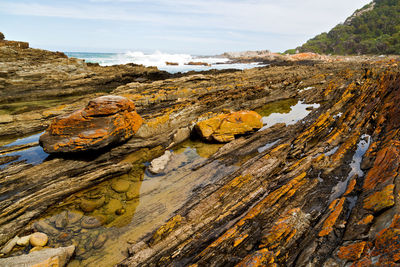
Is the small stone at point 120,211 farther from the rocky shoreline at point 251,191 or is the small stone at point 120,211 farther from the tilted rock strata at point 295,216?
the tilted rock strata at point 295,216

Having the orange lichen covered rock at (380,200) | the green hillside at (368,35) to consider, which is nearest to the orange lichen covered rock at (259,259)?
the orange lichen covered rock at (380,200)

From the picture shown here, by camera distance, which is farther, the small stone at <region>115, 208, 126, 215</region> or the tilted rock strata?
the small stone at <region>115, 208, 126, 215</region>

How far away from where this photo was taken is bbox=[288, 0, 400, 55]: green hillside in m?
92.8

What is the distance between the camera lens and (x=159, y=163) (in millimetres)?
11703

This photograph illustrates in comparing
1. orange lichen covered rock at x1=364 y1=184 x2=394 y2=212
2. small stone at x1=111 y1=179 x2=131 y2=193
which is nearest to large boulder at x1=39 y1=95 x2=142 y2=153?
small stone at x1=111 y1=179 x2=131 y2=193


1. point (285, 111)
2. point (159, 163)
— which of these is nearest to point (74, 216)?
point (159, 163)

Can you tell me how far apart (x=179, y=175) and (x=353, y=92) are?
84.3 feet

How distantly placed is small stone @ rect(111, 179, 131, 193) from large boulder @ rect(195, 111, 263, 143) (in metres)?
7.21

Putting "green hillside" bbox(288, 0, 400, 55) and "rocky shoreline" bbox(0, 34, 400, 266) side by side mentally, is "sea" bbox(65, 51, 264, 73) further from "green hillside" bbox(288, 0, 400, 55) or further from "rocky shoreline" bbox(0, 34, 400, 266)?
"rocky shoreline" bbox(0, 34, 400, 266)

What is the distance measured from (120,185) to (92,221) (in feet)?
7.82

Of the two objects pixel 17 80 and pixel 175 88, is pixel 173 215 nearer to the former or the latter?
pixel 175 88

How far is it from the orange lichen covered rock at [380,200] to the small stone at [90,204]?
11.1 m

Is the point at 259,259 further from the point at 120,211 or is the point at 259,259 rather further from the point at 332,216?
the point at 120,211

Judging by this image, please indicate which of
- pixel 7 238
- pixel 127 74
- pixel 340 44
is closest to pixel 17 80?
pixel 127 74
